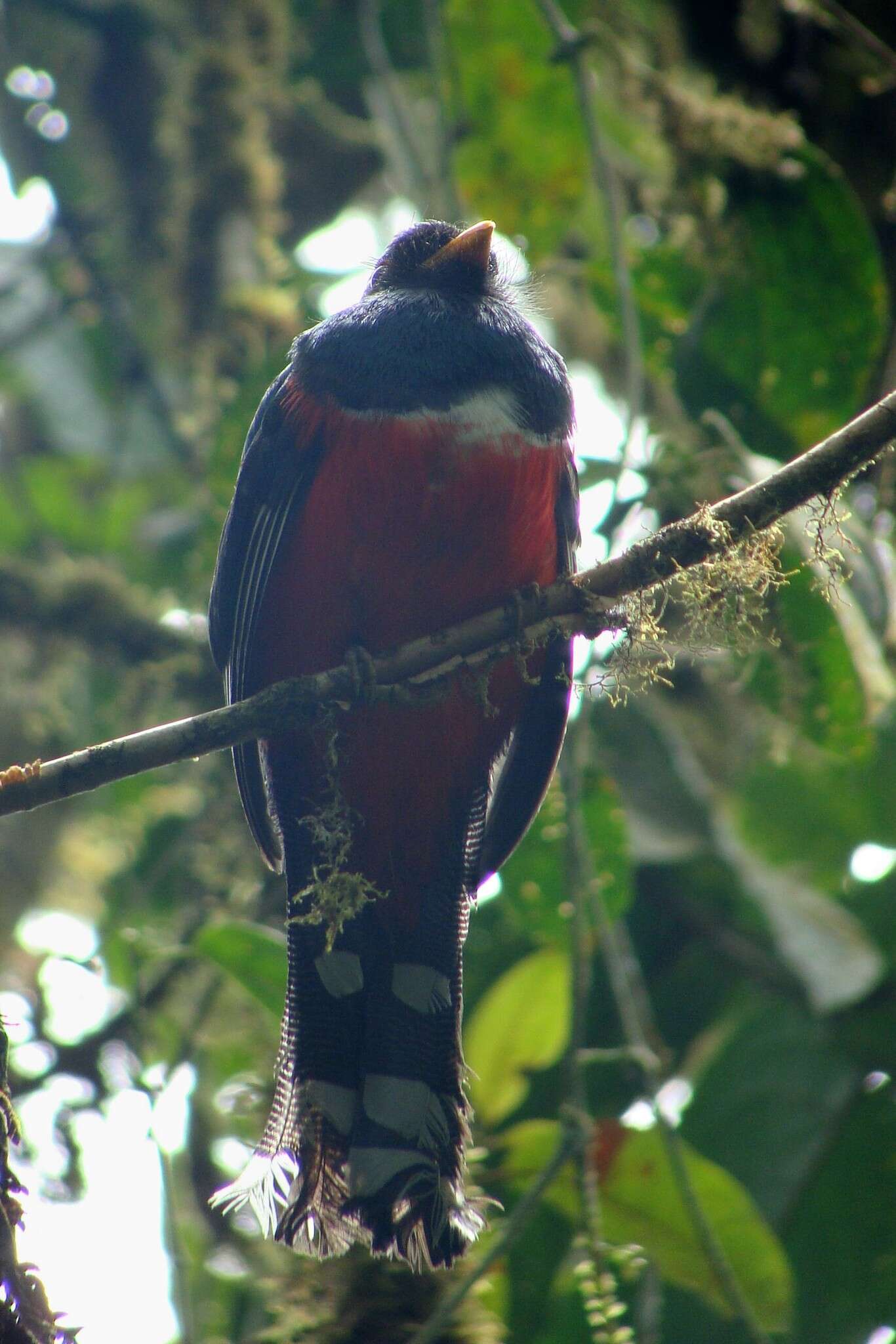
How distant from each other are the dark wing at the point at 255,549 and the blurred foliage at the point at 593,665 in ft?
1.07

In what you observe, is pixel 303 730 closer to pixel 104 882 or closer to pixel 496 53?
pixel 104 882

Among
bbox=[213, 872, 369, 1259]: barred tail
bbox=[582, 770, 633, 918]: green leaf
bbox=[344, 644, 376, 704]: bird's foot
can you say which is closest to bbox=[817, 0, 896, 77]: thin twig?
bbox=[582, 770, 633, 918]: green leaf

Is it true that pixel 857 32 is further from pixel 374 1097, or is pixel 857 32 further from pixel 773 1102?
pixel 374 1097

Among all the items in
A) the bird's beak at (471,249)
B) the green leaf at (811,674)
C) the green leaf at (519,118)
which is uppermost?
the green leaf at (519,118)

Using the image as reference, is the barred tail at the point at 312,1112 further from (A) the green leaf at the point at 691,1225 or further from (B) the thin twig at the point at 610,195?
(B) the thin twig at the point at 610,195

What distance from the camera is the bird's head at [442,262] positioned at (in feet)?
12.0

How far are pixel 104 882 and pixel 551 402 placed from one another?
2.67m

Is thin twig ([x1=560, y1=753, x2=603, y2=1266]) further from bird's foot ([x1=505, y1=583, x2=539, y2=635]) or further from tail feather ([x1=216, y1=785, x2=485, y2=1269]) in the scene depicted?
bird's foot ([x1=505, y1=583, x2=539, y2=635])

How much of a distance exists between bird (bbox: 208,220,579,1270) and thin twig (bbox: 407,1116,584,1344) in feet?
0.30

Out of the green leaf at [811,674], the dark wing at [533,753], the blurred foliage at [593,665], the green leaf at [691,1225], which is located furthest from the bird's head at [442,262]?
the green leaf at [691,1225]

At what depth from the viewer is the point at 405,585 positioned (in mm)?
2908

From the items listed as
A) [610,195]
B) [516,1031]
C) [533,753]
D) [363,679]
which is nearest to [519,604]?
[363,679]

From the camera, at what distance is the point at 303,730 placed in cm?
308

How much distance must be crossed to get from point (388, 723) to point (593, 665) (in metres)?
0.48
